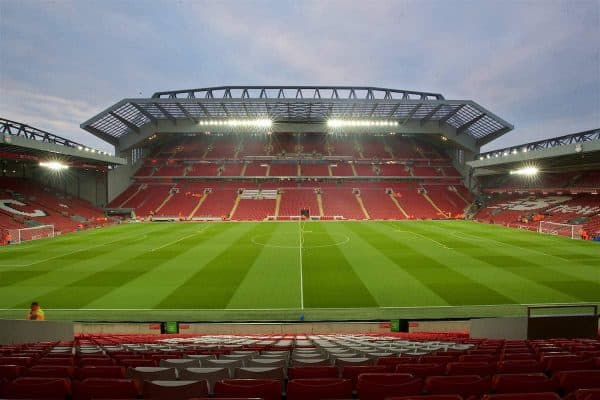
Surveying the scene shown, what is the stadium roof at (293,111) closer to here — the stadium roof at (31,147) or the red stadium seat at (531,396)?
the stadium roof at (31,147)

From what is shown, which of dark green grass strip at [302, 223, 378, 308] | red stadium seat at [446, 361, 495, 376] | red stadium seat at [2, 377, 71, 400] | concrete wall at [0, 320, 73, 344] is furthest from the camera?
dark green grass strip at [302, 223, 378, 308]

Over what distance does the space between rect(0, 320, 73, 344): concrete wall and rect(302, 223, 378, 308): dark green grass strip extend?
30.1 feet

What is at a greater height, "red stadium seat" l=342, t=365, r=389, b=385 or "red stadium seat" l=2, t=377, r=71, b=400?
"red stadium seat" l=2, t=377, r=71, b=400

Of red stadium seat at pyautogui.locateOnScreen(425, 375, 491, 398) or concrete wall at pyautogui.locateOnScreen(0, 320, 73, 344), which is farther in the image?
concrete wall at pyautogui.locateOnScreen(0, 320, 73, 344)

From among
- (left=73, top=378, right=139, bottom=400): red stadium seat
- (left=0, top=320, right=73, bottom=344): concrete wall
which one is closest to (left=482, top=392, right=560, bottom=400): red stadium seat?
(left=73, top=378, right=139, bottom=400): red stadium seat

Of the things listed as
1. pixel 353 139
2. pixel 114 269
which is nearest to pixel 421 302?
pixel 114 269

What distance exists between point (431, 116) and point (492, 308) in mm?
52113

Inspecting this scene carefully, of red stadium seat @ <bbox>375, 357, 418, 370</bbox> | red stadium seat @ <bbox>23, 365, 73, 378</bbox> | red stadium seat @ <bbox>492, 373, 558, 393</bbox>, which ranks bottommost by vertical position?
red stadium seat @ <bbox>375, 357, 418, 370</bbox>

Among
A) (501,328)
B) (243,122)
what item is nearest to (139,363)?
(501,328)

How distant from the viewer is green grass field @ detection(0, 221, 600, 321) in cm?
1445

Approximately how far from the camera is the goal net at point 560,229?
32559 millimetres

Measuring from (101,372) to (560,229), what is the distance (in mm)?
43176

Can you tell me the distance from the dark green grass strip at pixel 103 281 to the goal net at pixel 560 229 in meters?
37.3

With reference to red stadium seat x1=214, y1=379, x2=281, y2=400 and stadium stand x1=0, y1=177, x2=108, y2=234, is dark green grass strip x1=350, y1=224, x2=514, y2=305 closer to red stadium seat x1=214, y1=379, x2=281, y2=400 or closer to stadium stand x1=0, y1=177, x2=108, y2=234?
red stadium seat x1=214, y1=379, x2=281, y2=400
